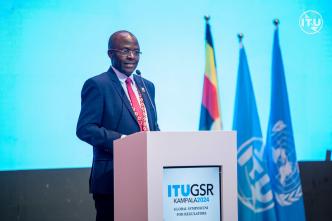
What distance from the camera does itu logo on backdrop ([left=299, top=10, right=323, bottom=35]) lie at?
4621mm

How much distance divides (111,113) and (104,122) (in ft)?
0.24

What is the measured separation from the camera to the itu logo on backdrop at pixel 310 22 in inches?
182

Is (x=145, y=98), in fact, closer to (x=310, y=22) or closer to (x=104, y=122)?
(x=104, y=122)

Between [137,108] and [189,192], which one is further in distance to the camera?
[137,108]

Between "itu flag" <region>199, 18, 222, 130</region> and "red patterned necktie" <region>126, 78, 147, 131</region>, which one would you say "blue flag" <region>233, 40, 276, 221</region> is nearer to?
"itu flag" <region>199, 18, 222, 130</region>

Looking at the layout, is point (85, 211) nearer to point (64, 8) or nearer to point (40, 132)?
point (40, 132)

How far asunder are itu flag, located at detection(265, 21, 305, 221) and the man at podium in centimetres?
169

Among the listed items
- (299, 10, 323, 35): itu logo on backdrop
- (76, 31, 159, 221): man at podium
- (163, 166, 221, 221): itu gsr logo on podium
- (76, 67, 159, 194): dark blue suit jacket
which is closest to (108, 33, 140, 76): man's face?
(76, 31, 159, 221): man at podium

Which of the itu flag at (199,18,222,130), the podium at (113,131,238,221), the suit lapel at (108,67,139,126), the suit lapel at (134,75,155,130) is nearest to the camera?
the podium at (113,131,238,221)

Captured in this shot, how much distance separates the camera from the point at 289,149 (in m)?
4.38

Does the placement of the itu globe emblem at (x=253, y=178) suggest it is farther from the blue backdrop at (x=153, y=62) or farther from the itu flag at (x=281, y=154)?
the blue backdrop at (x=153, y=62)

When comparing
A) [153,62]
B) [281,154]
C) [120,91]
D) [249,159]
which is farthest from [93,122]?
[281,154]

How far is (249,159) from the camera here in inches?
170

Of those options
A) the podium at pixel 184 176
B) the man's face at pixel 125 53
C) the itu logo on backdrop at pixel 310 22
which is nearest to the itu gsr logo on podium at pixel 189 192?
the podium at pixel 184 176
